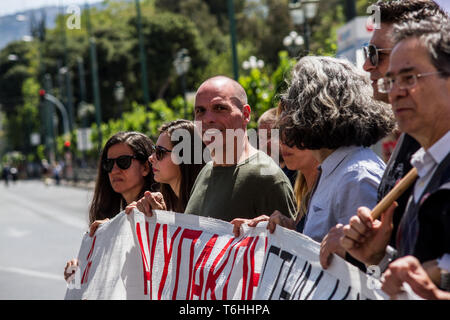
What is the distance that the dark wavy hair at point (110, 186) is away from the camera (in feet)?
14.5

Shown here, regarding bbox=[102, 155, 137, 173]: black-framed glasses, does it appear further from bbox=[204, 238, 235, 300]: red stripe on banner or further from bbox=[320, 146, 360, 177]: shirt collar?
bbox=[320, 146, 360, 177]: shirt collar

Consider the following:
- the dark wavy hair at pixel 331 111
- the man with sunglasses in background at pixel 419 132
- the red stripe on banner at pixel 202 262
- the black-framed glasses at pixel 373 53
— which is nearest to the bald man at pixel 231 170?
the red stripe on banner at pixel 202 262

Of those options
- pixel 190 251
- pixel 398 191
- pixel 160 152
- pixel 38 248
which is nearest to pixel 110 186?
pixel 160 152

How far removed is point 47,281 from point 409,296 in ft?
34.6

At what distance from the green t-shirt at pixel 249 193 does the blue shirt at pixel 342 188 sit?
0.70 metres

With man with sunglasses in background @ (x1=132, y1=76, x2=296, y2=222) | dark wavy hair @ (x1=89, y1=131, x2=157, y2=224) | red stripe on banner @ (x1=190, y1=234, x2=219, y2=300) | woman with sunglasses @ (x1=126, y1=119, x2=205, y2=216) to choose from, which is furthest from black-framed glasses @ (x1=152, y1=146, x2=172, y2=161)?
red stripe on banner @ (x1=190, y1=234, x2=219, y2=300)

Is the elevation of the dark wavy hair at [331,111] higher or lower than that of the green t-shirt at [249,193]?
higher

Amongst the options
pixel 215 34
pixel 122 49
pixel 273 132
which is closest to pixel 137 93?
pixel 122 49

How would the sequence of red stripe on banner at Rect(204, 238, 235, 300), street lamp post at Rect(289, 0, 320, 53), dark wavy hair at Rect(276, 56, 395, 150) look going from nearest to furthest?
1. dark wavy hair at Rect(276, 56, 395, 150)
2. red stripe on banner at Rect(204, 238, 235, 300)
3. street lamp post at Rect(289, 0, 320, 53)

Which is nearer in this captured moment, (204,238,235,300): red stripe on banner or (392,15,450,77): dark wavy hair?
(392,15,450,77): dark wavy hair

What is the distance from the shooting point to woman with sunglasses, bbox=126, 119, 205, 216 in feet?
14.1

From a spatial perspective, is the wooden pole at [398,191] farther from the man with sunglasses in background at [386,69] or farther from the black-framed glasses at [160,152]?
the black-framed glasses at [160,152]

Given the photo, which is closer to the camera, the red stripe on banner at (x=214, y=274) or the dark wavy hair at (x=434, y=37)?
the dark wavy hair at (x=434, y=37)

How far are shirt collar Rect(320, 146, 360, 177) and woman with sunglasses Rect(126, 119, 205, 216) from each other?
1440 millimetres
